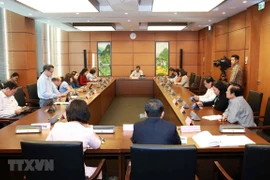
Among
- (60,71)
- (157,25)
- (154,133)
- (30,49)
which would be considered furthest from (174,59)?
(154,133)

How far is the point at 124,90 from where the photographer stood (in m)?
10.2

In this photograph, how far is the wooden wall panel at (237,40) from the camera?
7086 millimetres

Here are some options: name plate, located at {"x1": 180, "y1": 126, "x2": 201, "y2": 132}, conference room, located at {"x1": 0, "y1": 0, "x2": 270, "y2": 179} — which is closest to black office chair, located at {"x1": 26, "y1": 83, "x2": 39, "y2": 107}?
conference room, located at {"x1": 0, "y1": 0, "x2": 270, "y2": 179}

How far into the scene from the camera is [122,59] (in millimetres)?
12570

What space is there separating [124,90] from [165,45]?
11.8ft

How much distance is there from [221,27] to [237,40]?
1.60 metres

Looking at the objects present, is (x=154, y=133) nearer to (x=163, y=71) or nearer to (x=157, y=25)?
(x=157, y=25)

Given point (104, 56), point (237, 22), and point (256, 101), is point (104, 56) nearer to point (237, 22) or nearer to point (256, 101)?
point (237, 22)

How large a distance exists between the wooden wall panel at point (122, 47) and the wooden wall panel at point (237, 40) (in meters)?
5.37

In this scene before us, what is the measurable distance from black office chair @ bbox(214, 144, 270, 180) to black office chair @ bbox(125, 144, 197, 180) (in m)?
0.35

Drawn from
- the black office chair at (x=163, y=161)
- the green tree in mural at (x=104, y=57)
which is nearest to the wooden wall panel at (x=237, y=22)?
the green tree in mural at (x=104, y=57)

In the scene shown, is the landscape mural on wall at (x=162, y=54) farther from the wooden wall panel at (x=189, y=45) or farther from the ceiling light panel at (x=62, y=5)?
the ceiling light panel at (x=62, y=5)

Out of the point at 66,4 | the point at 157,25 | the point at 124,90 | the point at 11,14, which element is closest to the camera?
the point at 66,4

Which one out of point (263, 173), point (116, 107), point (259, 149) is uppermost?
point (259, 149)
